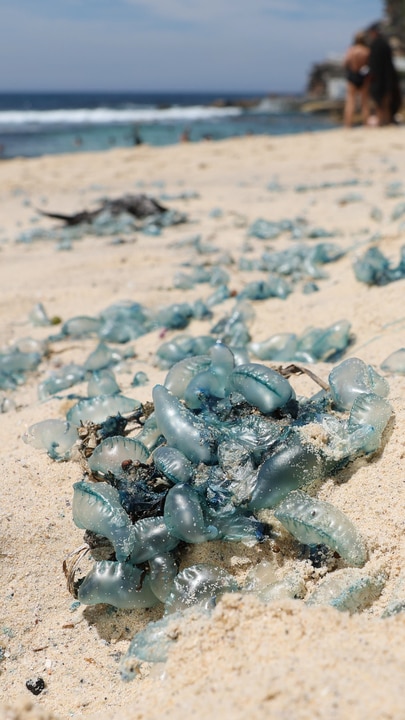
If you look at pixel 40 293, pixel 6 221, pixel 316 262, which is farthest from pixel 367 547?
pixel 6 221

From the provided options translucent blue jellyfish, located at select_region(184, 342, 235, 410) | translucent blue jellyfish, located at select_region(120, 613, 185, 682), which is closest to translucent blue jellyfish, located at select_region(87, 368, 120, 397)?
translucent blue jellyfish, located at select_region(184, 342, 235, 410)

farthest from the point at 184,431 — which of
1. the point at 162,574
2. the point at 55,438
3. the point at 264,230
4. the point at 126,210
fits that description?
the point at 126,210

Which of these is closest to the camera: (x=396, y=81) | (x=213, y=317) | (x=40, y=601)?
(x=40, y=601)

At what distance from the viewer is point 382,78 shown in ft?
33.4

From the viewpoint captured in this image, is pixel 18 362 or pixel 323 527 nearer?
pixel 323 527

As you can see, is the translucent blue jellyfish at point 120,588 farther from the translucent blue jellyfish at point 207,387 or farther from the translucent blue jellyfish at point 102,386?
the translucent blue jellyfish at point 102,386

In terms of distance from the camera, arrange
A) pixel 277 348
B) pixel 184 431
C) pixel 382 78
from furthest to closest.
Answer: pixel 382 78
pixel 277 348
pixel 184 431

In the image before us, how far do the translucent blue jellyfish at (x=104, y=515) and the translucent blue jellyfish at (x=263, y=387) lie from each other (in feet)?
1.19

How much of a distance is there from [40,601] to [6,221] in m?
4.47

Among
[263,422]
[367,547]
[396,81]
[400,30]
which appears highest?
[400,30]

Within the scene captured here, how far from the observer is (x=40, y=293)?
336 centimetres

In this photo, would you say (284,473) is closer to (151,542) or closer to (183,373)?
(151,542)

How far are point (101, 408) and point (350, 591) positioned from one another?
32.4 inches

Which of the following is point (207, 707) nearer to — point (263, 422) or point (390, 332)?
point (263, 422)
